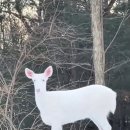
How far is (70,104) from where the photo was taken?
13.1ft

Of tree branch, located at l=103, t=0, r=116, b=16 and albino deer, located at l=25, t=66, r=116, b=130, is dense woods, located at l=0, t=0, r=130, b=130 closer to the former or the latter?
tree branch, located at l=103, t=0, r=116, b=16

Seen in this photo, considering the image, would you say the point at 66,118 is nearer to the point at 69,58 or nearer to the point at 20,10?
the point at 69,58

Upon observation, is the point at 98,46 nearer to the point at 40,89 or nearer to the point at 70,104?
the point at 70,104

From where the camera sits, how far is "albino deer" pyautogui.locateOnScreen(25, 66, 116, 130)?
13.0ft

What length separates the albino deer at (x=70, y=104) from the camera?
396cm

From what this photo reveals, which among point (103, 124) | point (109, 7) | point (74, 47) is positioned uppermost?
point (109, 7)

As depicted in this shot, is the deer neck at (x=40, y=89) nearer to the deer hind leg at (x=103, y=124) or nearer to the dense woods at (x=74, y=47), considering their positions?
the deer hind leg at (x=103, y=124)

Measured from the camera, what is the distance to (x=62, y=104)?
4.00 meters

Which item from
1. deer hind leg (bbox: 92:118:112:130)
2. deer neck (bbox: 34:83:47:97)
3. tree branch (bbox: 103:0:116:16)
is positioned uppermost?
tree branch (bbox: 103:0:116:16)

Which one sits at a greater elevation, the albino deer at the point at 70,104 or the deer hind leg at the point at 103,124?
the albino deer at the point at 70,104

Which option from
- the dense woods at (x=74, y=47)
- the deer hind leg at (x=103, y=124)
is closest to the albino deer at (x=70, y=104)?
the deer hind leg at (x=103, y=124)

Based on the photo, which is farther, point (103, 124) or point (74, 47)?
point (74, 47)

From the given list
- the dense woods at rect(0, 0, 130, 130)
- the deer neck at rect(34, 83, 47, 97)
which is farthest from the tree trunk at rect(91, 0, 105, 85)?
the deer neck at rect(34, 83, 47, 97)

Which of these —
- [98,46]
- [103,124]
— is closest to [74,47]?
[98,46]
